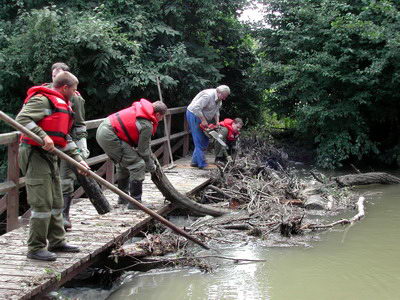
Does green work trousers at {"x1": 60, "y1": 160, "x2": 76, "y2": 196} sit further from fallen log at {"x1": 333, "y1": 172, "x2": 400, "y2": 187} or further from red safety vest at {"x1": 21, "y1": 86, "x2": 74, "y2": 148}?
fallen log at {"x1": 333, "y1": 172, "x2": 400, "y2": 187}

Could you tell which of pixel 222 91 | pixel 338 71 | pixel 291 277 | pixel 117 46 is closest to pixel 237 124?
pixel 222 91

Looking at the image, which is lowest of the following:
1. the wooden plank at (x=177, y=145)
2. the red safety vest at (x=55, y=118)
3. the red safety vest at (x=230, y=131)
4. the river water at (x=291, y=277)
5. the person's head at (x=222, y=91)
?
the river water at (x=291, y=277)

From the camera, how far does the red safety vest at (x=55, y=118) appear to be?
4.28 m

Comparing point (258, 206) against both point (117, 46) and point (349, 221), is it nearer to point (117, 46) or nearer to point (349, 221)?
point (349, 221)

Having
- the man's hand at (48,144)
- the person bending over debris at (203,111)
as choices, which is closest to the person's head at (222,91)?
the person bending over debris at (203,111)

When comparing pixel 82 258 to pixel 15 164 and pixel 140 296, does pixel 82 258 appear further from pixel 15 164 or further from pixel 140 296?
pixel 15 164

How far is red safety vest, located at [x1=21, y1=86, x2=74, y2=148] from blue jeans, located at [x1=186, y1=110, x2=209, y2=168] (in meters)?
5.08

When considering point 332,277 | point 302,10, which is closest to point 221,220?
point 332,277

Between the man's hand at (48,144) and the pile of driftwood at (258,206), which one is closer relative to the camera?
the man's hand at (48,144)

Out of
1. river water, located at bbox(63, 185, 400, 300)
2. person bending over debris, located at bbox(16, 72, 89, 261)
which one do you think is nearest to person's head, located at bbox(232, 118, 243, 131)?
river water, located at bbox(63, 185, 400, 300)

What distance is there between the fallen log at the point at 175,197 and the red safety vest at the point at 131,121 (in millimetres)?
553

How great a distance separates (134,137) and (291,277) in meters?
2.59

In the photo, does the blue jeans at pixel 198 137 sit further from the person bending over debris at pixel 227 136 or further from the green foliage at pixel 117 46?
the green foliage at pixel 117 46

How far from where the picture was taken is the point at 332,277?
546cm
